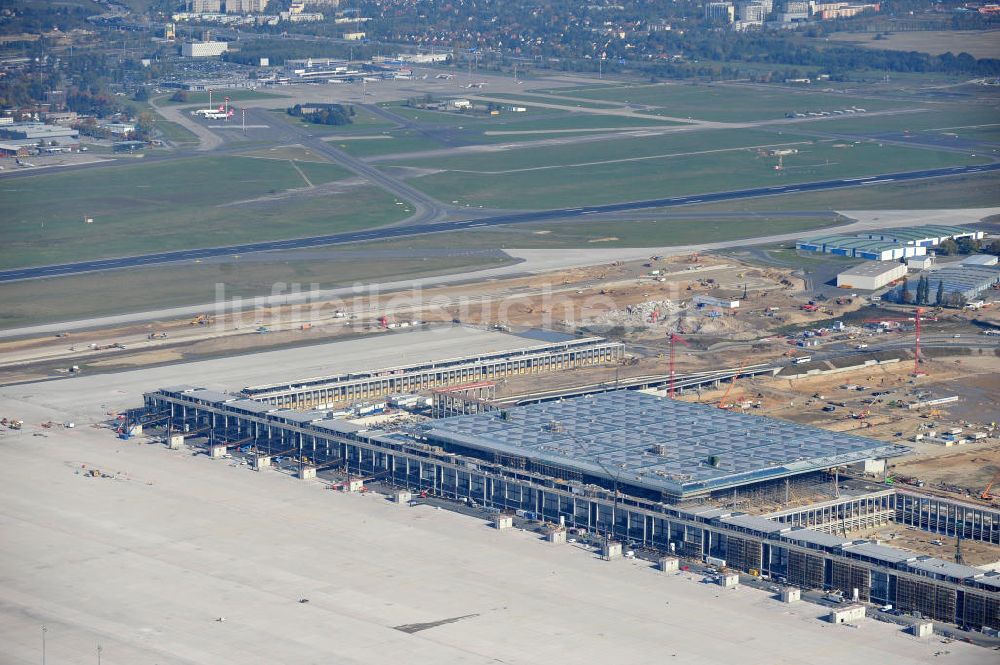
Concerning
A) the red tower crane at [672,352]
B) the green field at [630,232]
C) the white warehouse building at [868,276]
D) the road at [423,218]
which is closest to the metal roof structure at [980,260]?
the white warehouse building at [868,276]

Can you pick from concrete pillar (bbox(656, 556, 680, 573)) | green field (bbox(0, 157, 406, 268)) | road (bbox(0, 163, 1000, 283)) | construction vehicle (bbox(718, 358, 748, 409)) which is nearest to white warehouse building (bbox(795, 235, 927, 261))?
road (bbox(0, 163, 1000, 283))

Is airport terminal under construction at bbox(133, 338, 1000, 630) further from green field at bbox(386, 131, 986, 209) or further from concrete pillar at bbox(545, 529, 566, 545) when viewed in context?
green field at bbox(386, 131, 986, 209)

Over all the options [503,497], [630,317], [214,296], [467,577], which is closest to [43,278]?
[214,296]

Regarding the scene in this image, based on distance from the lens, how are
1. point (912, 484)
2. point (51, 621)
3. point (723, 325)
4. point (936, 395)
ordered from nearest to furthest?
1. point (51, 621)
2. point (912, 484)
3. point (936, 395)
4. point (723, 325)

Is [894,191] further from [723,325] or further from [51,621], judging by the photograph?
Answer: [51,621]

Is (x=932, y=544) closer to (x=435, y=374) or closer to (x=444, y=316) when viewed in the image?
(x=435, y=374)

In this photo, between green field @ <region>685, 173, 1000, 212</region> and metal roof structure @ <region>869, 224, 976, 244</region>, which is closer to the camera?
metal roof structure @ <region>869, 224, 976, 244</region>
